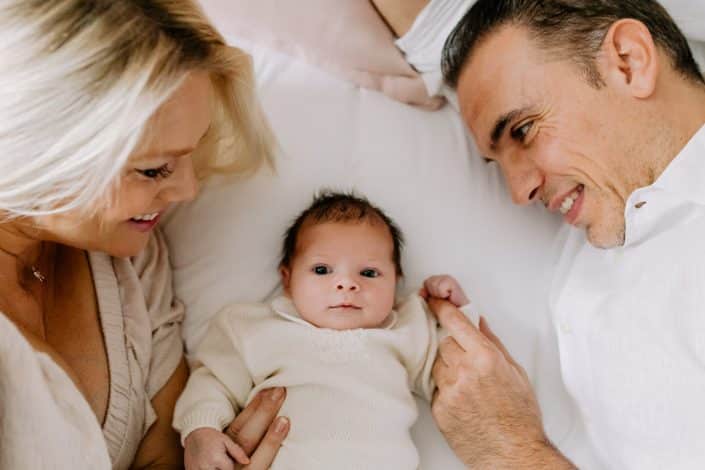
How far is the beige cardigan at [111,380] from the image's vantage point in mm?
981

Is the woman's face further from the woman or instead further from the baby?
the baby

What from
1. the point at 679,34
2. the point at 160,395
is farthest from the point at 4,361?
the point at 679,34

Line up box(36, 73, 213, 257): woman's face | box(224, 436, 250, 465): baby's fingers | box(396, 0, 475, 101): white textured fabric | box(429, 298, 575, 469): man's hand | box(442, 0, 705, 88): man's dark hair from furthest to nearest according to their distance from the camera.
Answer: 1. box(396, 0, 475, 101): white textured fabric
2. box(442, 0, 705, 88): man's dark hair
3. box(429, 298, 575, 469): man's hand
4. box(224, 436, 250, 465): baby's fingers
5. box(36, 73, 213, 257): woman's face

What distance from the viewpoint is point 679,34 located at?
63.2 inches

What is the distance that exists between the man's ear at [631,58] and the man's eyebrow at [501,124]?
19 cm

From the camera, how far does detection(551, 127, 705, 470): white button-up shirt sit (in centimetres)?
139

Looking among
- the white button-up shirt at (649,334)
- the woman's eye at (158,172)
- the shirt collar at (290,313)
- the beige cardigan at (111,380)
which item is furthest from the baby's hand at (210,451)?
the white button-up shirt at (649,334)

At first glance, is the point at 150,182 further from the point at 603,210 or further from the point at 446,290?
the point at 603,210

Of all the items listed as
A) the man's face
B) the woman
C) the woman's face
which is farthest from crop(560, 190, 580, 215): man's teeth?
the woman's face

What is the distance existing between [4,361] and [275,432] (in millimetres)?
513

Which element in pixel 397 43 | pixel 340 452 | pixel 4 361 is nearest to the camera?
pixel 4 361

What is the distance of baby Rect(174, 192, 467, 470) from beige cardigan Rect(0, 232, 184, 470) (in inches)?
3.2

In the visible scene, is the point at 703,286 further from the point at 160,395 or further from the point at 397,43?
the point at 160,395

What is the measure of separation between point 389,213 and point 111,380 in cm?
70
